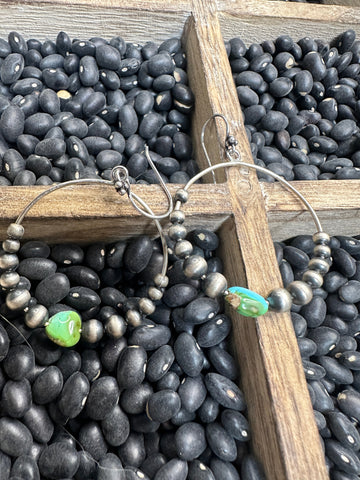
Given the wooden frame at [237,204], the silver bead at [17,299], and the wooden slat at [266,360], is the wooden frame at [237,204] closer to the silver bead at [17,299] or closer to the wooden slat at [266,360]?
the wooden slat at [266,360]

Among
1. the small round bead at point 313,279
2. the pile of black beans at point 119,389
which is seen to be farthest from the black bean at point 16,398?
the small round bead at point 313,279

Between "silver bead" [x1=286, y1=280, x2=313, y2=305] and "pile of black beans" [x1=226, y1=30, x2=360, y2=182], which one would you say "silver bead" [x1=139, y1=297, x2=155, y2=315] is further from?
"pile of black beans" [x1=226, y1=30, x2=360, y2=182]

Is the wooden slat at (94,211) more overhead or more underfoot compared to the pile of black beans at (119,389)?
more overhead

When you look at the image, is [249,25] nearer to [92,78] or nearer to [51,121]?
[92,78]

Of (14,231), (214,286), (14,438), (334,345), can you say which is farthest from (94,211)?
(334,345)

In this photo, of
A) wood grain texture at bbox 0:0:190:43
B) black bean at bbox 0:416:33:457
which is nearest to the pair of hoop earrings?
black bean at bbox 0:416:33:457
